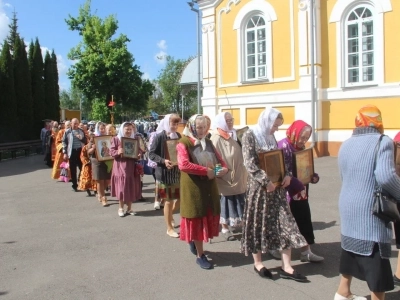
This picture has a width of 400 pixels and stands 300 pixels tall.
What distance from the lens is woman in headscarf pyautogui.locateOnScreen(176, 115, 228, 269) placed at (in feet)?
16.7

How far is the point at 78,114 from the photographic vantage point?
35625 mm

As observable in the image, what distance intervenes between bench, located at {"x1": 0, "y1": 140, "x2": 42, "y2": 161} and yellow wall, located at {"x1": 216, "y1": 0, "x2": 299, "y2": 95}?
434 inches

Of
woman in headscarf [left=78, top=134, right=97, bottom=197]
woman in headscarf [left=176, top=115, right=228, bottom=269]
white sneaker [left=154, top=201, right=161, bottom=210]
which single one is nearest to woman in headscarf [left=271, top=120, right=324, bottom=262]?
woman in headscarf [left=176, top=115, right=228, bottom=269]

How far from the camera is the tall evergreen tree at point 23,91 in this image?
2477cm

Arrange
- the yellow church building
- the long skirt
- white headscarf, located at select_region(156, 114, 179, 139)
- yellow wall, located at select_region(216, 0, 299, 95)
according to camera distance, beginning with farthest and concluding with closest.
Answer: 1. yellow wall, located at select_region(216, 0, 299, 95)
2. the yellow church building
3. white headscarf, located at select_region(156, 114, 179, 139)
4. the long skirt

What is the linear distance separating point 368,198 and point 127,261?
127 inches

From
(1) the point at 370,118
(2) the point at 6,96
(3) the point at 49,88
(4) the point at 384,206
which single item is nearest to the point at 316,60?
(1) the point at 370,118

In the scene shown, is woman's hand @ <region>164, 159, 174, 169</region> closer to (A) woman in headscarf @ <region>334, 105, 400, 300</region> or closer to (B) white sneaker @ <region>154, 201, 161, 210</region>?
(B) white sneaker @ <region>154, 201, 161, 210</region>

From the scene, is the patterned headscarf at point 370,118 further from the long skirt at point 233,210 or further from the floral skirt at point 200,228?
the long skirt at point 233,210

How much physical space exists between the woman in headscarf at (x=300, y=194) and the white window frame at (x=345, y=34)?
10606 millimetres

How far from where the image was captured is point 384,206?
11.3 ft

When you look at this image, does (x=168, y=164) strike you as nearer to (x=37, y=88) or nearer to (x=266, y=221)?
(x=266, y=221)

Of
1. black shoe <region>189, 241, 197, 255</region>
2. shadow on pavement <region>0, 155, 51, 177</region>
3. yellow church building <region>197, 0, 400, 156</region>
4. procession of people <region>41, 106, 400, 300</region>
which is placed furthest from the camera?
shadow on pavement <region>0, 155, 51, 177</region>

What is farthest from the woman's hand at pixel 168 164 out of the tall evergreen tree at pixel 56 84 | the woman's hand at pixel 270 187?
the tall evergreen tree at pixel 56 84
